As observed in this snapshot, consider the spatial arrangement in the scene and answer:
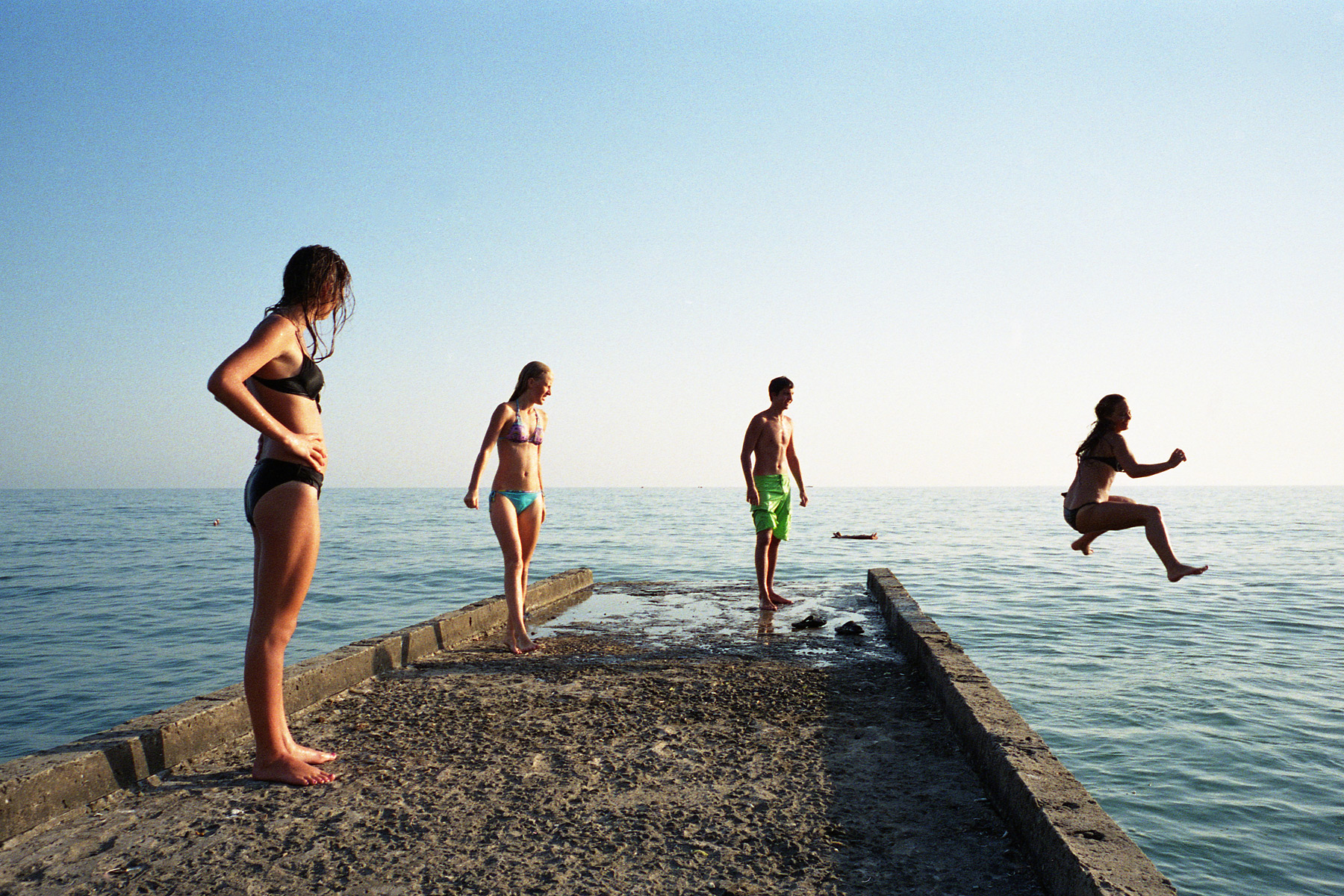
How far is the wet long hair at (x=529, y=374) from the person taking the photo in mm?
6043

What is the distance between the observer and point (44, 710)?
8406mm

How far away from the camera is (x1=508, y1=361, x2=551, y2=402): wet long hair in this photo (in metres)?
6.04

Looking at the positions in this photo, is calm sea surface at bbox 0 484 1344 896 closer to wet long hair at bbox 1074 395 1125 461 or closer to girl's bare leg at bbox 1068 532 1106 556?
girl's bare leg at bbox 1068 532 1106 556

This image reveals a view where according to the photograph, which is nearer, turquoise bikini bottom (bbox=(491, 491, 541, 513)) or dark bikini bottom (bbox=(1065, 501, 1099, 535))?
turquoise bikini bottom (bbox=(491, 491, 541, 513))

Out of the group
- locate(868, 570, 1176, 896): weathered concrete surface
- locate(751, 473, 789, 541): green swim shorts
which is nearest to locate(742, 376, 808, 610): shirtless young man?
locate(751, 473, 789, 541): green swim shorts

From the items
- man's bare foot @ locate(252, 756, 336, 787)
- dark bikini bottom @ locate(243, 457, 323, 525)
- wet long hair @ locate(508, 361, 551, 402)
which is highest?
wet long hair @ locate(508, 361, 551, 402)

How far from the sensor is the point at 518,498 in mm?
6020

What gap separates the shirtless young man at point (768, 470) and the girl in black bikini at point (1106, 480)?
268 centimetres

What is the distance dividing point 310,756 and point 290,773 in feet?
0.48

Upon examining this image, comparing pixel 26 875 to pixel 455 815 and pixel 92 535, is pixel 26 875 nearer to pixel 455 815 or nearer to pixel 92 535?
pixel 455 815

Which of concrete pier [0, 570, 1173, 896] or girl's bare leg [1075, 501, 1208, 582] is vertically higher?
girl's bare leg [1075, 501, 1208, 582]

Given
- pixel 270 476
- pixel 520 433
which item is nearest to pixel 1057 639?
pixel 520 433

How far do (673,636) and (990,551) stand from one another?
2218 cm

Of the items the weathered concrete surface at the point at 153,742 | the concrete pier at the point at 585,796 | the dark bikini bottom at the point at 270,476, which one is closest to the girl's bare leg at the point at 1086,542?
the concrete pier at the point at 585,796
